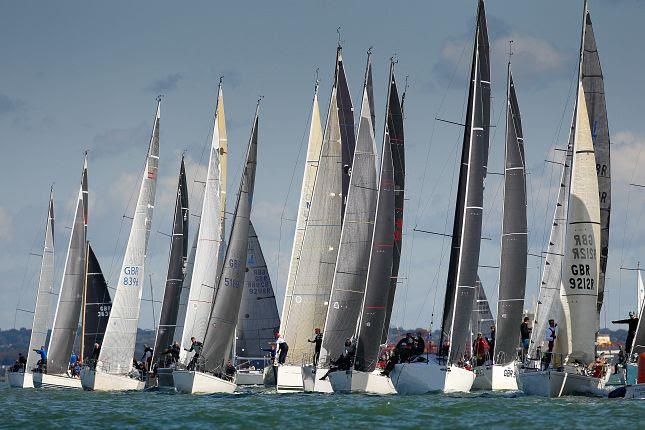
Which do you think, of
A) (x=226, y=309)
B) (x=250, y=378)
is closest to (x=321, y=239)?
(x=226, y=309)

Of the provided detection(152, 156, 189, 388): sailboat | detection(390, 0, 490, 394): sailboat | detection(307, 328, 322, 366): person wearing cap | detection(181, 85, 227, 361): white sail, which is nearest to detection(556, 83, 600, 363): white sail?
detection(390, 0, 490, 394): sailboat

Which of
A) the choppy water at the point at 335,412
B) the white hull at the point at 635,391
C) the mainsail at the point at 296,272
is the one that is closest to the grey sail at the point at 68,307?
→ the mainsail at the point at 296,272

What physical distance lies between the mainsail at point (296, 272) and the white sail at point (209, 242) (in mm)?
3011

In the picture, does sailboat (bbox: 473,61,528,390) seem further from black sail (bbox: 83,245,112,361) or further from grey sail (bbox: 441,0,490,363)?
black sail (bbox: 83,245,112,361)

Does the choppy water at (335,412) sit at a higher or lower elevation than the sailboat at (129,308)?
lower

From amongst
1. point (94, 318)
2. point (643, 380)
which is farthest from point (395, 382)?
point (94, 318)

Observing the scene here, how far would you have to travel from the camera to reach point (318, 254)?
51.9 metres

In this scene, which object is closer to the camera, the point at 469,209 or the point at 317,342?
the point at 469,209

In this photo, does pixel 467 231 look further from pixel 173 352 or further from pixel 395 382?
pixel 173 352

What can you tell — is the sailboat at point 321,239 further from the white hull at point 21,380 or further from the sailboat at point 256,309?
the white hull at point 21,380

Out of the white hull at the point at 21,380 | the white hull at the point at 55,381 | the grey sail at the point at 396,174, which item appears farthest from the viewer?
the white hull at the point at 21,380

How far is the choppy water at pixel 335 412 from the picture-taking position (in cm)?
3441

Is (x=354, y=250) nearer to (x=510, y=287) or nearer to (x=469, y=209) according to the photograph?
(x=469, y=209)

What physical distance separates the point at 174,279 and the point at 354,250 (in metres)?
13.0
